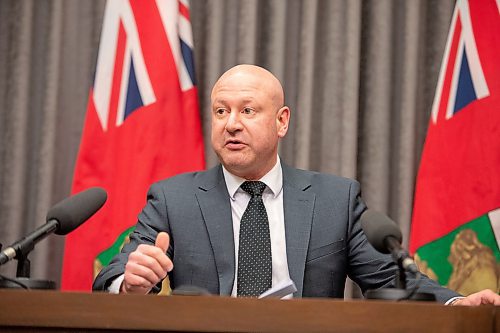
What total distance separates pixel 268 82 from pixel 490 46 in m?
1.25

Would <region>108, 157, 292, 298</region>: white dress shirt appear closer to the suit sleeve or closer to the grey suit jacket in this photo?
the grey suit jacket

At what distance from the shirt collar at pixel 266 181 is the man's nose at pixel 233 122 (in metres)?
0.18

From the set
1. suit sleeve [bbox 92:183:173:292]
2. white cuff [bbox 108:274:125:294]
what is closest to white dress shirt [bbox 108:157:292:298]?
suit sleeve [bbox 92:183:173:292]

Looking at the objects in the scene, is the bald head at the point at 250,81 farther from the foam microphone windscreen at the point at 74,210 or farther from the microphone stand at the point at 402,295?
the microphone stand at the point at 402,295

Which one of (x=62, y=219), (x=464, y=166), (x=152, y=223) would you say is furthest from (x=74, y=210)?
(x=464, y=166)

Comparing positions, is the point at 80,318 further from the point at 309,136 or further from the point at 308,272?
the point at 309,136

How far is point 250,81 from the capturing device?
9.50 ft

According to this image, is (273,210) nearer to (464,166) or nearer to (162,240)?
(162,240)

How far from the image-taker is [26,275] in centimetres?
194

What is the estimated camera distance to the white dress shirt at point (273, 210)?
2.70 metres

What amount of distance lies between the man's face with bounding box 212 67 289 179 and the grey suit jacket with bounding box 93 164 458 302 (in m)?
0.12

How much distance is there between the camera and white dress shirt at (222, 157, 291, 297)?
270 cm

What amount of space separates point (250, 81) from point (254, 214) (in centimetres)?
51

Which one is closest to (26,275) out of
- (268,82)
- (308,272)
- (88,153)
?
(308,272)
